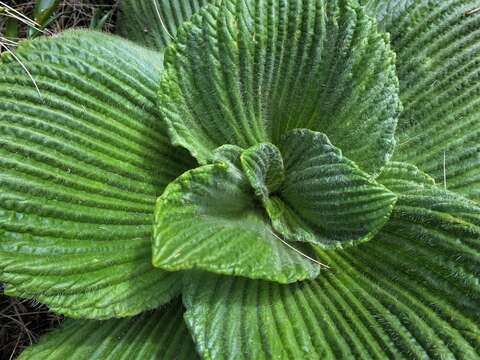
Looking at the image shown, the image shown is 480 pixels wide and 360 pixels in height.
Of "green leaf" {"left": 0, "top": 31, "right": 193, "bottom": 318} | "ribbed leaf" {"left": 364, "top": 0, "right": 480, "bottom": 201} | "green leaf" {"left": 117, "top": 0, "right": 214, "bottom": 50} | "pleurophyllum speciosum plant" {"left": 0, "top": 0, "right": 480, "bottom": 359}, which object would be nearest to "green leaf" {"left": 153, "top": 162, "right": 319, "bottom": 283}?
"pleurophyllum speciosum plant" {"left": 0, "top": 0, "right": 480, "bottom": 359}

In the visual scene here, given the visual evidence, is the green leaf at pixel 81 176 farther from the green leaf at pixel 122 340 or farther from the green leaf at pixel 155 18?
the green leaf at pixel 155 18

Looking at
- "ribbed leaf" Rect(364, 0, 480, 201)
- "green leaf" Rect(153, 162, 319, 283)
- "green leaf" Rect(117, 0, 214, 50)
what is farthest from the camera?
"green leaf" Rect(117, 0, 214, 50)

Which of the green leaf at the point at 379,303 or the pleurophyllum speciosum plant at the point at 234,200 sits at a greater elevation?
the pleurophyllum speciosum plant at the point at 234,200

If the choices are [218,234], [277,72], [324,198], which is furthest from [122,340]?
[277,72]

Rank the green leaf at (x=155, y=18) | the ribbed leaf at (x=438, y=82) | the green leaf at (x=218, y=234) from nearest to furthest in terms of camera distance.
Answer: the green leaf at (x=218, y=234) < the ribbed leaf at (x=438, y=82) < the green leaf at (x=155, y=18)

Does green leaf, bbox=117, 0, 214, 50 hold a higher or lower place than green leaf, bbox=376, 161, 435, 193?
higher

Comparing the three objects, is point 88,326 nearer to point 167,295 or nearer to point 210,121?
point 167,295

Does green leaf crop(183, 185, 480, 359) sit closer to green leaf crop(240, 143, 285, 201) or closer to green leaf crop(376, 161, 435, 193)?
green leaf crop(376, 161, 435, 193)

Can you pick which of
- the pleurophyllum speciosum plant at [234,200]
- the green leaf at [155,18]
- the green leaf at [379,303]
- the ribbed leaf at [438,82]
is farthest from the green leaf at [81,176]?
the ribbed leaf at [438,82]
